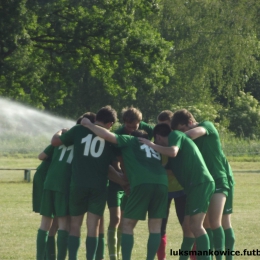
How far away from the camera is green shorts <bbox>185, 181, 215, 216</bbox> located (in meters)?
7.72

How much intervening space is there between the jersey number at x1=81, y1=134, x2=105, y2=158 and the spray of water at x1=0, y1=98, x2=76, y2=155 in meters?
21.0

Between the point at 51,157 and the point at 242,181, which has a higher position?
the point at 51,157

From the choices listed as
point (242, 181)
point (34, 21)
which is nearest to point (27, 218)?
point (242, 181)

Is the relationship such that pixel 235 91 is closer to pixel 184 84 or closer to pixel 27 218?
pixel 184 84

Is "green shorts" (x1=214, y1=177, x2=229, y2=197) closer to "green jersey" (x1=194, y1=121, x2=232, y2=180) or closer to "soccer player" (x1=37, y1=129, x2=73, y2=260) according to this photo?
"green jersey" (x1=194, y1=121, x2=232, y2=180)

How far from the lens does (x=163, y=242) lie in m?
8.66

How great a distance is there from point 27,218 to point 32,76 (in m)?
15.3

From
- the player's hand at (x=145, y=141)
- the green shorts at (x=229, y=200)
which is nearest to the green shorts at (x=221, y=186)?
the green shorts at (x=229, y=200)

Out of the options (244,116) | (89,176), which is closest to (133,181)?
(89,176)

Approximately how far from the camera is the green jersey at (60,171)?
26.7ft

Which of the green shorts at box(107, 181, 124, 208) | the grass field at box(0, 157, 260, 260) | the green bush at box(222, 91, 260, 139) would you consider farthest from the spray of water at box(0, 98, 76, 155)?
the green shorts at box(107, 181, 124, 208)

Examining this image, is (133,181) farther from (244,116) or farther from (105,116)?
(244,116)

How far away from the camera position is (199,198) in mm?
7715

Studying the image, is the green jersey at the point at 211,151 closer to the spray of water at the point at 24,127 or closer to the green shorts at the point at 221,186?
the green shorts at the point at 221,186
